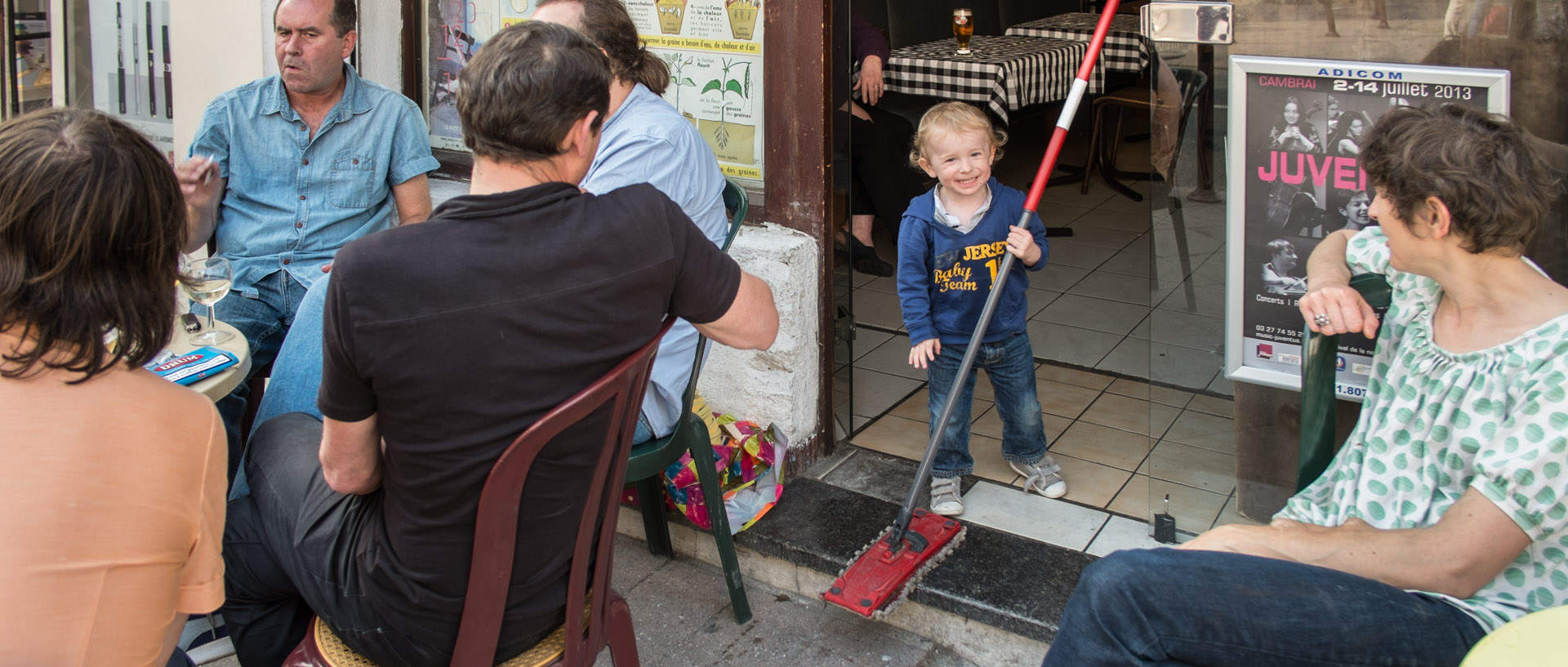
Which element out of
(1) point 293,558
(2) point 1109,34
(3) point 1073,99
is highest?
(2) point 1109,34

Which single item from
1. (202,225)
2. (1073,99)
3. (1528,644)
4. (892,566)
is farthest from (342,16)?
(1528,644)

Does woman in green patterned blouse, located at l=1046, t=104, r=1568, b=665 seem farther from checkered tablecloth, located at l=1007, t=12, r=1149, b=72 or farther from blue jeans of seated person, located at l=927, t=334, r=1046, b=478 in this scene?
checkered tablecloth, located at l=1007, t=12, r=1149, b=72

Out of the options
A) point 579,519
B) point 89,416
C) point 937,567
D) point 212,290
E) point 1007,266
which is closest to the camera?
point 89,416

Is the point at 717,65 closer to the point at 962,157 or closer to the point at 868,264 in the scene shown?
the point at 962,157

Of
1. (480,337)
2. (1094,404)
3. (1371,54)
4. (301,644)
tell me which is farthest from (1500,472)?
(1094,404)

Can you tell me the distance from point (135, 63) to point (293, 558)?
11.6 ft

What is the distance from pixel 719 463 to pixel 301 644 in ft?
4.72

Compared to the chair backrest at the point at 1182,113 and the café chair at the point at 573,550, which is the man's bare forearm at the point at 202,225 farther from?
the chair backrest at the point at 1182,113

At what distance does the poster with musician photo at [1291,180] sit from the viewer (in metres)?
2.37

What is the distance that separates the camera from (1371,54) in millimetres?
2377

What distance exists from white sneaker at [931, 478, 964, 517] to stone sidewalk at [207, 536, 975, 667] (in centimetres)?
41

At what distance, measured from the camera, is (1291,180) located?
251 centimetres

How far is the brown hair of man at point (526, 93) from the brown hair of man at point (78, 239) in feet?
1.37

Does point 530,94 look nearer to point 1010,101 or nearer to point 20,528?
point 20,528
